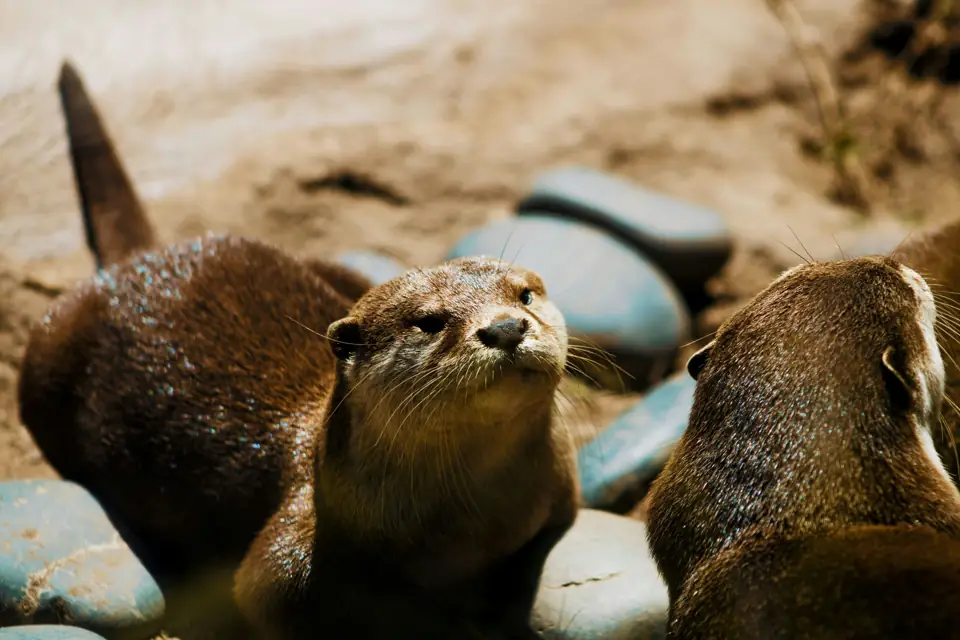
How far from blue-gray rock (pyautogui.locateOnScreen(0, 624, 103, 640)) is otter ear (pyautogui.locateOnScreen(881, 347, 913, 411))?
5.77ft

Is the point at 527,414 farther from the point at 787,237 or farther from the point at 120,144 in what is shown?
the point at 120,144

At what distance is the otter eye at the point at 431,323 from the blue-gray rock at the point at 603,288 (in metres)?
1.36

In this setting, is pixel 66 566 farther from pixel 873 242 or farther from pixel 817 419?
pixel 873 242

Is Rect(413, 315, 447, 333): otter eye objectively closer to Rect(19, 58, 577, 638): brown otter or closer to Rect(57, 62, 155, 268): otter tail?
Rect(19, 58, 577, 638): brown otter

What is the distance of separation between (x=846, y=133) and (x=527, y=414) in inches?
142

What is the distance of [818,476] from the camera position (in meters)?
1.85

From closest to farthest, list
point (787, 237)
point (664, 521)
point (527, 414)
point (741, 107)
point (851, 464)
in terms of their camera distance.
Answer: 1. point (851, 464)
2. point (664, 521)
3. point (527, 414)
4. point (787, 237)
5. point (741, 107)

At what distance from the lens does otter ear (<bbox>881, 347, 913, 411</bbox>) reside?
1.84 metres

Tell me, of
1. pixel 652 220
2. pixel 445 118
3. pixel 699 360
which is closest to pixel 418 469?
pixel 699 360

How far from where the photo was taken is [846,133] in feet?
17.6

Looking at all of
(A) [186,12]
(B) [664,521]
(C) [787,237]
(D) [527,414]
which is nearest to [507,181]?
(C) [787,237]

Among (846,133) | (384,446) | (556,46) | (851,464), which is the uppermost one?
(851,464)

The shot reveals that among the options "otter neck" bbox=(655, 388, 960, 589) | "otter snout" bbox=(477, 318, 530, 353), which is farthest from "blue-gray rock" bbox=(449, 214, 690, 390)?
"otter neck" bbox=(655, 388, 960, 589)

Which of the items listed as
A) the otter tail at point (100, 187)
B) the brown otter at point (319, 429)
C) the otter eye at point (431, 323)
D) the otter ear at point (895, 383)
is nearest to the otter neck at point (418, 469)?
the brown otter at point (319, 429)
